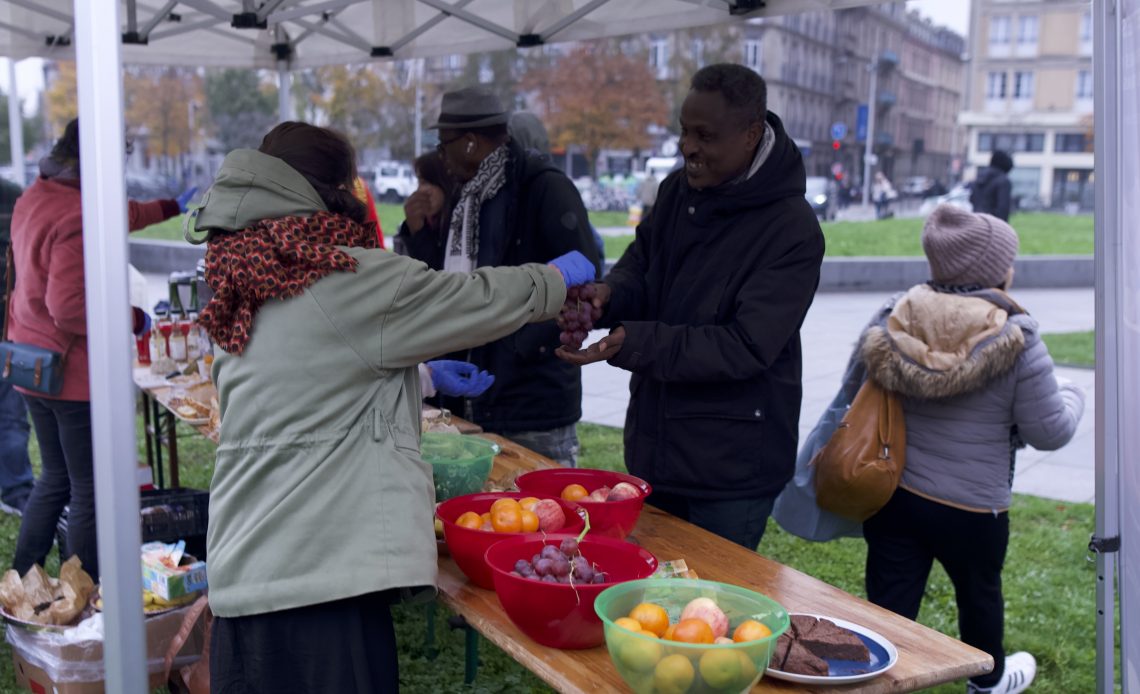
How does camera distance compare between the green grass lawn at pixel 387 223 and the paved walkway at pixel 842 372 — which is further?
the green grass lawn at pixel 387 223

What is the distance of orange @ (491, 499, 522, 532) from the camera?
208cm

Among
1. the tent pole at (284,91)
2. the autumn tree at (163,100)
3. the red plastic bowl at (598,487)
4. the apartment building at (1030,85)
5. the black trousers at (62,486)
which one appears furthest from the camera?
the apartment building at (1030,85)

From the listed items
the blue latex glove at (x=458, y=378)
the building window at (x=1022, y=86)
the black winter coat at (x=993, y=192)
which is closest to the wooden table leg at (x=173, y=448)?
the blue latex glove at (x=458, y=378)

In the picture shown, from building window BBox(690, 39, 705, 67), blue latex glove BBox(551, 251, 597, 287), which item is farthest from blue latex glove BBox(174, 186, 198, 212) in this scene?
building window BBox(690, 39, 705, 67)

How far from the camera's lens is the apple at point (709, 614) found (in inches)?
63.3

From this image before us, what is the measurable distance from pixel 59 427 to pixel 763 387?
109 inches

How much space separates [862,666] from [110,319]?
52.5 inches

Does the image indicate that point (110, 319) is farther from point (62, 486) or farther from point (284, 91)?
point (284, 91)

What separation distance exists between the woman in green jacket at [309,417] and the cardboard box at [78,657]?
1.46 m

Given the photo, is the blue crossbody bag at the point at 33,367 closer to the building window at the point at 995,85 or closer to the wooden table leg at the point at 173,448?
the wooden table leg at the point at 173,448

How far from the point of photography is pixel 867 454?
2996 millimetres

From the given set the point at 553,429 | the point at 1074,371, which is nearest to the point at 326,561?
the point at 553,429

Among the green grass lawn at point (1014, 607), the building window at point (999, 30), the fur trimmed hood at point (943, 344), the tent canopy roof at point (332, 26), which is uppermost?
the building window at point (999, 30)

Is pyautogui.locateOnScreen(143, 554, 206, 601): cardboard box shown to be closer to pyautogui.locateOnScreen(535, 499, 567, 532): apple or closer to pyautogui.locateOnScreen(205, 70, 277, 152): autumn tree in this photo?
pyautogui.locateOnScreen(535, 499, 567, 532): apple
